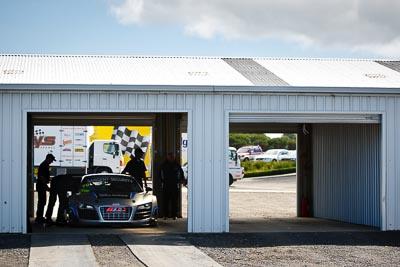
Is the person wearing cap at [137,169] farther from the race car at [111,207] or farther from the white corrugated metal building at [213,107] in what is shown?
the race car at [111,207]

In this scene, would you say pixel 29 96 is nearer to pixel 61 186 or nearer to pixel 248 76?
pixel 61 186

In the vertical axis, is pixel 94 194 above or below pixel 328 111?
below

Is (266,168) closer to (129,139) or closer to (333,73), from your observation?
(129,139)

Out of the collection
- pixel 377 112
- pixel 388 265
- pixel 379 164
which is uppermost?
pixel 377 112

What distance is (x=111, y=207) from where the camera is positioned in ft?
60.4

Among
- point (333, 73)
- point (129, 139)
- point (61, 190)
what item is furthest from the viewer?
point (129, 139)

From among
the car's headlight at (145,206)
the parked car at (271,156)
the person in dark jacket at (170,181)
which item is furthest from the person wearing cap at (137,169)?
the parked car at (271,156)

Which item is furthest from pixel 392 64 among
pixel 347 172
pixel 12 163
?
pixel 12 163

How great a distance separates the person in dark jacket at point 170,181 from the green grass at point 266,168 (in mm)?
29552

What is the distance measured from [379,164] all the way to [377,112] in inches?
57.9

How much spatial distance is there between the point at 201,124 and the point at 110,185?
3502mm

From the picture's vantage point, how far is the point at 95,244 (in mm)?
15305

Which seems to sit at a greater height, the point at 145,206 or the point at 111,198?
the point at 111,198

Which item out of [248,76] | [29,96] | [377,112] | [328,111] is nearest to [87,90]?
[29,96]
